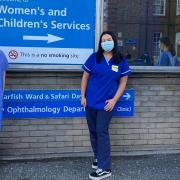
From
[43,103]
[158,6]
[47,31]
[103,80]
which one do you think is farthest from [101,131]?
[158,6]

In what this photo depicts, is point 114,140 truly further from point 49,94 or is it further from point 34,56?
point 34,56

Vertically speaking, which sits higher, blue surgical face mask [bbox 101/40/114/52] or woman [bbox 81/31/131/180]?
blue surgical face mask [bbox 101/40/114/52]

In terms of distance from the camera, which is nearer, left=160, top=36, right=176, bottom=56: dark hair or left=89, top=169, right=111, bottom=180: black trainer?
left=89, top=169, right=111, bottom=180: black trainer

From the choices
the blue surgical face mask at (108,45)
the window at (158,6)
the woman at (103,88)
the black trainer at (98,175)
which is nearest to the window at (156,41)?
the window at (158,6)

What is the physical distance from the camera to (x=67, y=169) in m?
5.61

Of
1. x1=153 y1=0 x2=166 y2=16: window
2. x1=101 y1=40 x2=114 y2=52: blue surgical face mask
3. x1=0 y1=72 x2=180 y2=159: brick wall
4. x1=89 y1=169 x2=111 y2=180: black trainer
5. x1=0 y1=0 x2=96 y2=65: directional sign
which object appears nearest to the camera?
x1=101 y1=40 x2=114 y2=52: blue surgical face mask

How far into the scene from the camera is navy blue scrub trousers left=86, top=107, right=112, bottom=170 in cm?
523

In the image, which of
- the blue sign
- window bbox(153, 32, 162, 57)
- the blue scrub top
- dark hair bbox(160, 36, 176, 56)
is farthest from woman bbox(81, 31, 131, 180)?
dark hair bbox(160, 36, 176, 56)

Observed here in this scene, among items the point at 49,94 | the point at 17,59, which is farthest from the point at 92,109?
the point at 17,59

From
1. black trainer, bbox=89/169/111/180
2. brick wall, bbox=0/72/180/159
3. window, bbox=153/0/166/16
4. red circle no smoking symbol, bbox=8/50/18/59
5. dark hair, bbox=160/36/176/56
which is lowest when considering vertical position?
black trainer, bbox=89/169/111/180

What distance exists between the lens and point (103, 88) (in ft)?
17.0

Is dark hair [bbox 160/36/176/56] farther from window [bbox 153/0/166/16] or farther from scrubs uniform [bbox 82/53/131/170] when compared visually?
scrubs uniform [bbox 82/53/131/170]

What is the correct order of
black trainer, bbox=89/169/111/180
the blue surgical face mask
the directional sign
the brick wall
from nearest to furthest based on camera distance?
the blue surgical face mask
black trainer, bbox=89/169/111/180
the directional sign
the brick wall

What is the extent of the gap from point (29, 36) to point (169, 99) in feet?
6.76
